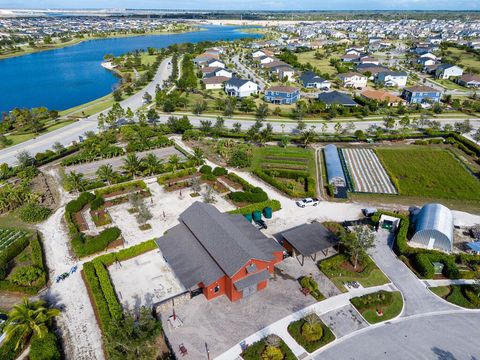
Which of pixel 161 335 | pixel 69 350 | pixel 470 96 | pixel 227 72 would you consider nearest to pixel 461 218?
pixel 161 335

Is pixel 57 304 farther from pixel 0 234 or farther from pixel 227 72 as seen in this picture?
pixel 227 72

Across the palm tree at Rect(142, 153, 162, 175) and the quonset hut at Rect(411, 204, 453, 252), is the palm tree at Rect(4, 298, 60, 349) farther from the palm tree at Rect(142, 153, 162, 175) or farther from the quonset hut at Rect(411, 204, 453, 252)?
the quonset hut at Rect(411, 204, 453, 252)

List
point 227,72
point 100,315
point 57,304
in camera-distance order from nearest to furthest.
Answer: point 100,315, point 57,304, point 227,72

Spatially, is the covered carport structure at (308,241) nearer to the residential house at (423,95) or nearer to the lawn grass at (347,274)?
the lawn grass at (347,274)

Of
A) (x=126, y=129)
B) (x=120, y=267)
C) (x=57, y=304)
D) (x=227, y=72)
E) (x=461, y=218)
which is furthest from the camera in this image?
(x=227, y=72)

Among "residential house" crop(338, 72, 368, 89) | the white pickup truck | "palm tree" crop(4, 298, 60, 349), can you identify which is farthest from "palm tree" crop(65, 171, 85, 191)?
"residential house" crop(338, 72, 368, 89)

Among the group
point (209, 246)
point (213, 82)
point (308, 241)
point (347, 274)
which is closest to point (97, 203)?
point (209, 246)

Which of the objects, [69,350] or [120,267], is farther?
[120,267]

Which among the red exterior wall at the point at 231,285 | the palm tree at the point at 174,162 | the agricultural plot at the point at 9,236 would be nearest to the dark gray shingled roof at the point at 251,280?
the red exterior wall at the point at 231,285
